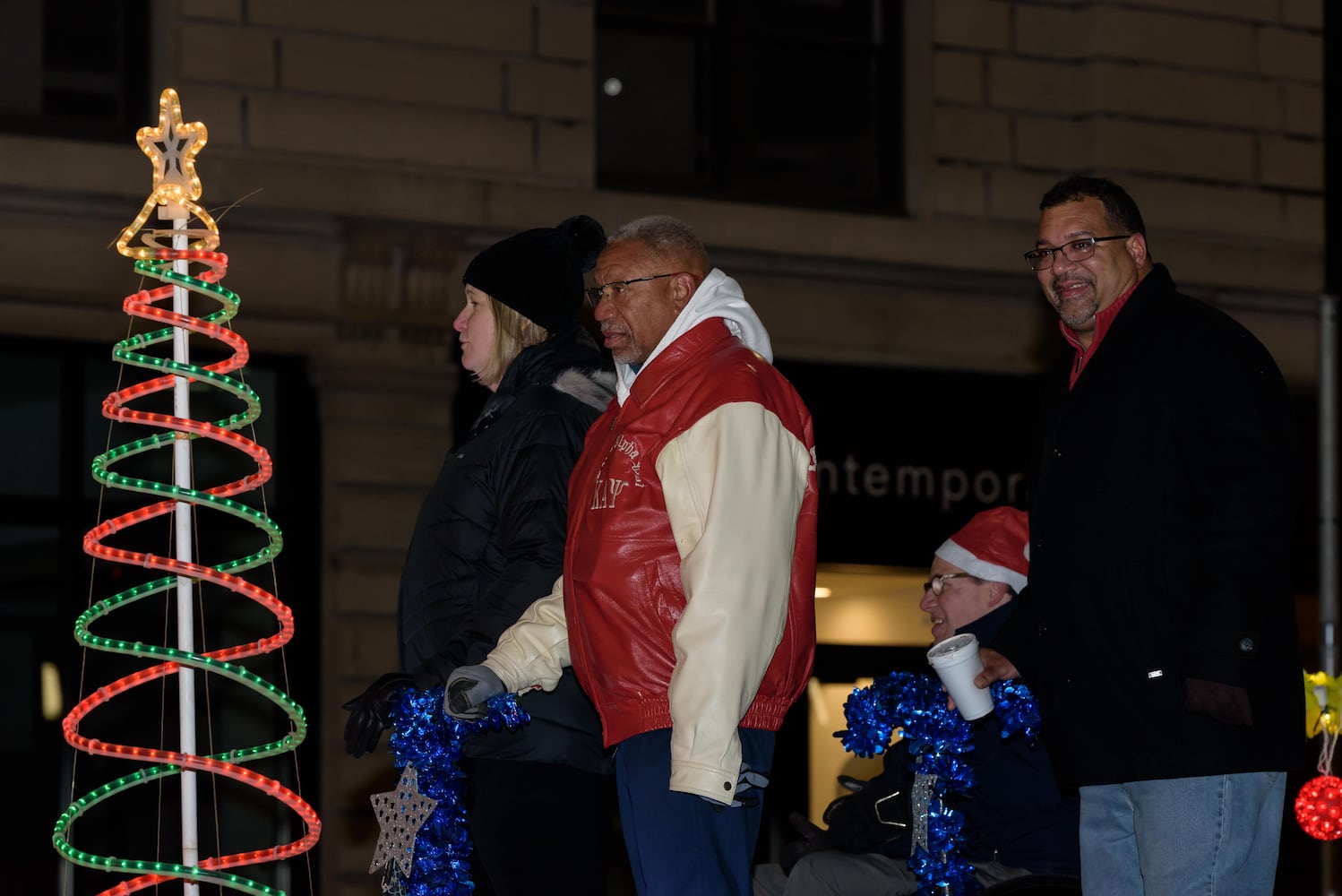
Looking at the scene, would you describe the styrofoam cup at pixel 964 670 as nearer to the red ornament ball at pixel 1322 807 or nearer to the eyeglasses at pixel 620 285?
A: the eyeglasses at pixel 620 285

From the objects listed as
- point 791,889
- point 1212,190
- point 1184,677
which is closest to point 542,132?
point 1212,190

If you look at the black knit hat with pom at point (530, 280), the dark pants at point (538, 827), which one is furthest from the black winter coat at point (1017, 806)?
the black knit hat with pom at point (530, 280)

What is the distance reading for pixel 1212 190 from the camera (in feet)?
46.5

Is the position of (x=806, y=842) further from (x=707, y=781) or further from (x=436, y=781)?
(x=707, y=781)

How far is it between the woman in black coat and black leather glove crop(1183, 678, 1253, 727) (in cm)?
164

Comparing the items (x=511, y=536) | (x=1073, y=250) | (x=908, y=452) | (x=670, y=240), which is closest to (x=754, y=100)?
(x=908, y=452)

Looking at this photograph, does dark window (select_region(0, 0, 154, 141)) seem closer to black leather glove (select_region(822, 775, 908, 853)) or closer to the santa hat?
the santa hat

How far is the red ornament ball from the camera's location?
737 centimetres

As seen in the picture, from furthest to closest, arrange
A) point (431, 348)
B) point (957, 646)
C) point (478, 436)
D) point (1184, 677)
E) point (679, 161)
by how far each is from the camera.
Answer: point (679, 161), point (431, 348), point (478, 436), point (957, 646), point (1184, 677)

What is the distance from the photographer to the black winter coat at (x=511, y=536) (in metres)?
5.55

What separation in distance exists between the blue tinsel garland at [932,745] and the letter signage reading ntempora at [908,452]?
23.3ft

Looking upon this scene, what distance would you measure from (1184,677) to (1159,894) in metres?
0.47

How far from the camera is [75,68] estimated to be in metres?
11.8

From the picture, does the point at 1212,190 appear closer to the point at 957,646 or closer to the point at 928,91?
the point at 928,91
